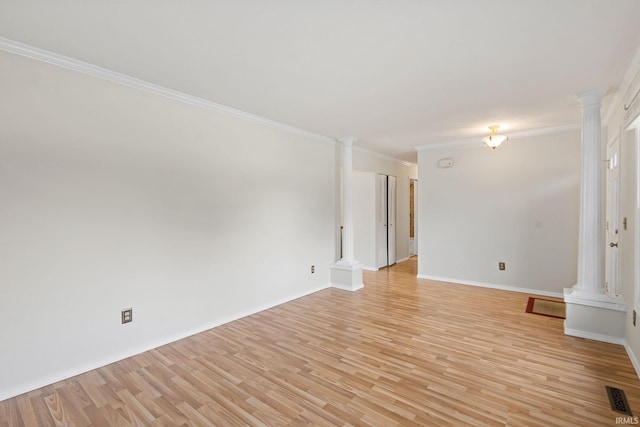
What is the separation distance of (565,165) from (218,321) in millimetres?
5108

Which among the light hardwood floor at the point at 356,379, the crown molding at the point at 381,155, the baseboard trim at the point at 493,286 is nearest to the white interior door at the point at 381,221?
the crown molding at the point at 381,155

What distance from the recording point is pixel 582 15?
1.77 meters

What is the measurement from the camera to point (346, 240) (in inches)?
193

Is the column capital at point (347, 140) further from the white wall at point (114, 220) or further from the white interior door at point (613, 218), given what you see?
the white interior door at point (613, 218)

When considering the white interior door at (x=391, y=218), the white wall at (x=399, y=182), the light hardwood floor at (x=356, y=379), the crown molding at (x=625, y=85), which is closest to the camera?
the light hardwood floor at (x=356, y=379)

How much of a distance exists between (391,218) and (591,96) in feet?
13.3

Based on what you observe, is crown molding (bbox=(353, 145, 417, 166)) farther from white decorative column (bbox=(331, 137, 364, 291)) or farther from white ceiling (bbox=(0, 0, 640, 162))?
white ceiling (bbox=(0, 0, 640, 162))

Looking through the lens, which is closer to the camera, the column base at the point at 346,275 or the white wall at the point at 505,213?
the white wall at the point at 505,213

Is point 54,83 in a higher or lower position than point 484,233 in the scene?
higher

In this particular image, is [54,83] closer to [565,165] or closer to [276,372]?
[276,372]

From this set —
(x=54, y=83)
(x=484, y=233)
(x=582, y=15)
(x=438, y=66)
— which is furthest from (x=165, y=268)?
(x=484, y=233)

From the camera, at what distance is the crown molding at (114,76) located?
6.88 feet

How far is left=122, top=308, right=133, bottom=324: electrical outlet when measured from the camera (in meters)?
2.63

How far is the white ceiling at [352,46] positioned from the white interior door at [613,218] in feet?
2.66
